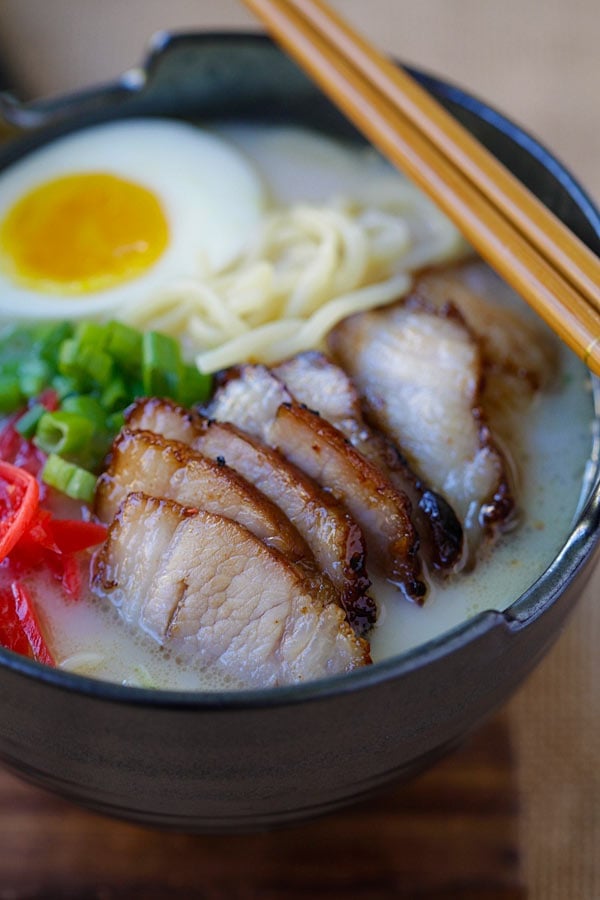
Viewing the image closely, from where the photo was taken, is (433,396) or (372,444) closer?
(372,444)

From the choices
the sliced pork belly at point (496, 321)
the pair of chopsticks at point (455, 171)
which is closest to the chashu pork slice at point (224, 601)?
the pair of chopsticks at point (455, 171)

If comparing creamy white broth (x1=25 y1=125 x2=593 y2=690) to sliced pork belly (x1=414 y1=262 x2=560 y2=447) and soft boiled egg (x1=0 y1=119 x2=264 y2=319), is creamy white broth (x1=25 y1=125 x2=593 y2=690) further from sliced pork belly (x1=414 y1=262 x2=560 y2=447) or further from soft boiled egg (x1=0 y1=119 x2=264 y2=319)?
soft boiled egg (x1=0 y1=119 x2=264 y2=319)

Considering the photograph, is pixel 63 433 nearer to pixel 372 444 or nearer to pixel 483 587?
pixel 372 444

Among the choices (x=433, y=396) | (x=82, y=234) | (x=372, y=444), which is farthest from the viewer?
(x=82, y=234)

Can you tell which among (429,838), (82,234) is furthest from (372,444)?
(82,234)

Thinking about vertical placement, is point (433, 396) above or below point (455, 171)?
below

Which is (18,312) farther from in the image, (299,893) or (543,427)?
(299,893)

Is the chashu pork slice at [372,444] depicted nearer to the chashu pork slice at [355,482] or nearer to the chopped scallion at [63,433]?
the chashu pork slice at [355,482]
